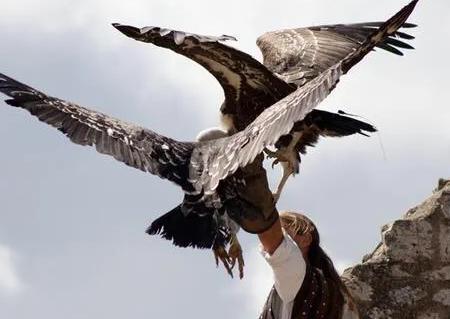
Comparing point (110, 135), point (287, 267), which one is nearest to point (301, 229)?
point (287, 267)

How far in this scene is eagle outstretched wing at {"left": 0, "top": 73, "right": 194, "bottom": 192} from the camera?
21.3 ft

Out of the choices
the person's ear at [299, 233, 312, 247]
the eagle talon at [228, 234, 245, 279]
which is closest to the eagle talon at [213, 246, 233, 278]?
the eagle talon at [228, 234, 245, 279]

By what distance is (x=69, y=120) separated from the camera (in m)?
6.94

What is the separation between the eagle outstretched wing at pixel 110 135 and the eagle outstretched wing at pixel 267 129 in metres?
0.07

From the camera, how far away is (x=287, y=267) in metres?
6.78

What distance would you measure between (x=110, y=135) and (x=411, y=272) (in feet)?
6.76

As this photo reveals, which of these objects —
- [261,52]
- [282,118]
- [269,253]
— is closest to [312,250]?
[269,253]

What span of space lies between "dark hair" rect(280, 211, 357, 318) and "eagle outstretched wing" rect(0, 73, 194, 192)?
68 cm

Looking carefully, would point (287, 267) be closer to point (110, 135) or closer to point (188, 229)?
point (188, 229)

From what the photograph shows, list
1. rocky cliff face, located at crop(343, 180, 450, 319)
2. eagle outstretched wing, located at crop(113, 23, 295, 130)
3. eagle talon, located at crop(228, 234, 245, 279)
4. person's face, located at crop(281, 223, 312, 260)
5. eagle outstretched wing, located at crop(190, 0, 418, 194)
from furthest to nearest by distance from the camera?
rocky cliff face, located at crop(343, 180, 450, 319), eagle outstretched wing, located at crop(113, 23, 295, 130), person's face, located at crop(281, 223, 312, 260), eagle talon, located at crop(228, 234, 245, 279), eagle outstretched wing, located at crop(190, 0, 418, 194)

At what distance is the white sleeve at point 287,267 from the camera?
264 inches

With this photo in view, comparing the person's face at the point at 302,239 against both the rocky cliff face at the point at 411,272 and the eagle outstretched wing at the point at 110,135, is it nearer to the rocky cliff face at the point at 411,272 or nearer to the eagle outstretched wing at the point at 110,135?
the eagle outstretched wing at the point at 110,135

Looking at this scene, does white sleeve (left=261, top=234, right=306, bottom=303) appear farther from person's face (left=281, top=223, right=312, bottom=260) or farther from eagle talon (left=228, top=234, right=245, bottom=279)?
person's face (left=281, top=223, right=312, bottom=260)

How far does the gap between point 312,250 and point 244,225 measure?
75 cm
